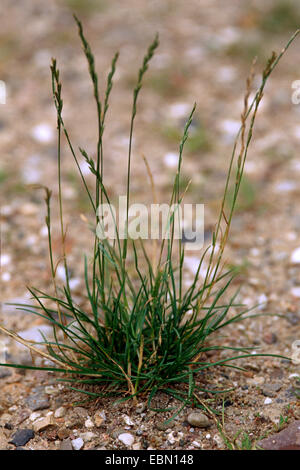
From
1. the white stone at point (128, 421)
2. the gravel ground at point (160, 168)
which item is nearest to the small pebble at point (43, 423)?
the gravel ground at point (160, 168)

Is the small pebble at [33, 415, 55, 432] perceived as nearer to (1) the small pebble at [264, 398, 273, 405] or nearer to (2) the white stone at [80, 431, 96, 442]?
(2) the white stone at [80, 431, 96, 442]

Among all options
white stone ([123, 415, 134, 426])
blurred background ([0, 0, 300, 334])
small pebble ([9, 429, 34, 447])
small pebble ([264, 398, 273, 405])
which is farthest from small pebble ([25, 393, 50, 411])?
small pebble ([264, 398, 273, 405])

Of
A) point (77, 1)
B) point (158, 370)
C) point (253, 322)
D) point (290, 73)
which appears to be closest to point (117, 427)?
point (158, 370)

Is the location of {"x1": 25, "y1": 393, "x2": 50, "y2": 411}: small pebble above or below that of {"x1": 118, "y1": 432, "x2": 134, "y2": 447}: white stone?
above

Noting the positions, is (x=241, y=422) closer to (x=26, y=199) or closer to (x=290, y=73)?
(x=26, y=199)

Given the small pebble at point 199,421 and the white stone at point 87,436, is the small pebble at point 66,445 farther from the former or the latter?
the small pebble at point 199,421

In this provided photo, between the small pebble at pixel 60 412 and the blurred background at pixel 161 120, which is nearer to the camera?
the small pebble at pixel 60 412

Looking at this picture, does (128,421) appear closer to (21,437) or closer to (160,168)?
(21,437)
